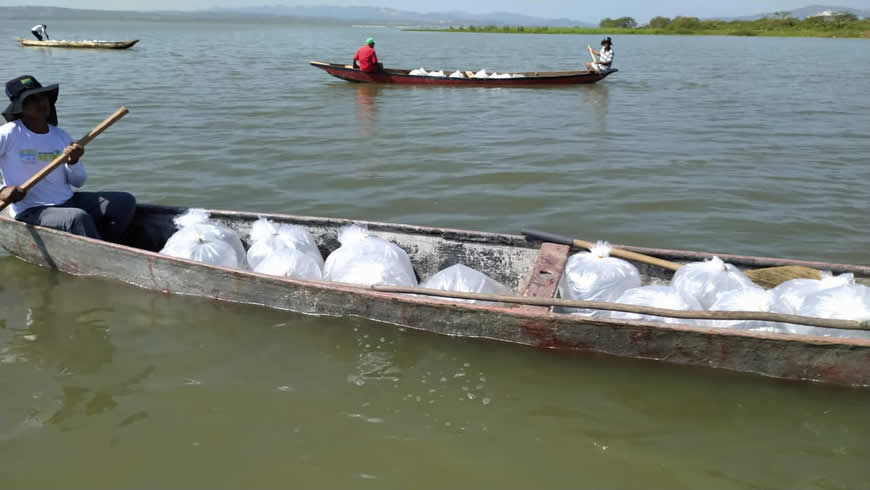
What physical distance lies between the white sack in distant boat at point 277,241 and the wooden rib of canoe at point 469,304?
0.65 feet

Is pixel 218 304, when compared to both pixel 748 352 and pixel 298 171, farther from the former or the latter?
pixel 298 171

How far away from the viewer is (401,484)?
3156mm

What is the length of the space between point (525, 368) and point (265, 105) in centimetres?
1128

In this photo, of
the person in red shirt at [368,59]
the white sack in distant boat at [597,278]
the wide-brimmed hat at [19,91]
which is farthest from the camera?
the person in red shirt at [368,59]

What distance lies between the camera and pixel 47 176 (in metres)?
5.08

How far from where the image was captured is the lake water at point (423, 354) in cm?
329

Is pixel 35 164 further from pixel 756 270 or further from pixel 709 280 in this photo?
pixel 756 270

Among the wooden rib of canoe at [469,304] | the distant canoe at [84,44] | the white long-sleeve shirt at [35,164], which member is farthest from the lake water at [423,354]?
the distant canoe at [84,44]

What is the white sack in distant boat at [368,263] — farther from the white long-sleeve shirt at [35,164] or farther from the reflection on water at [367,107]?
the reflection on water at [367,107]

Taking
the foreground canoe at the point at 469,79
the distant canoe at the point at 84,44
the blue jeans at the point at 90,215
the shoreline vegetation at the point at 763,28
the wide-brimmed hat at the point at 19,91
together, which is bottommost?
the blue jeans at the point at 90,215

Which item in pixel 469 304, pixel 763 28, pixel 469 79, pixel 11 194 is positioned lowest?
pixel 469 304

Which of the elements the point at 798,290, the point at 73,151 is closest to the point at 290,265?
the point at 73,151

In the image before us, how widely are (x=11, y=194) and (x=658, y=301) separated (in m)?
4.56

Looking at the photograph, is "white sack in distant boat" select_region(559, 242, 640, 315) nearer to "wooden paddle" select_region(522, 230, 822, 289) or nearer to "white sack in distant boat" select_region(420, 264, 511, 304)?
"wooden paddle" select_region(522, 230, 822, 289)
